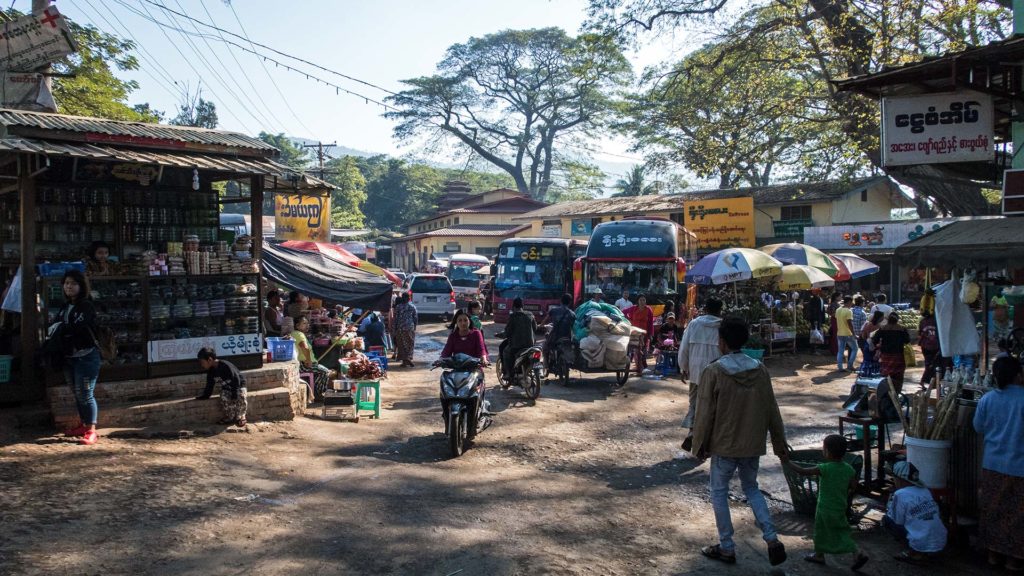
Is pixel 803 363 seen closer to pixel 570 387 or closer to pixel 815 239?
pixel 570 387

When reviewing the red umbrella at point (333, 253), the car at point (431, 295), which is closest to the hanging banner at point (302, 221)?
the car at point (431, 295)

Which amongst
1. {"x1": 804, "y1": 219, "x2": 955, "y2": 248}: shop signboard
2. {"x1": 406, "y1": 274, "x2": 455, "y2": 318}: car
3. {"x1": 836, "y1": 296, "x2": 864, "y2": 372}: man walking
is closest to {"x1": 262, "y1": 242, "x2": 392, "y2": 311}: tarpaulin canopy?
{"x1": 836, "y1": 296, "x2": 864, "y2": 372}: man walking

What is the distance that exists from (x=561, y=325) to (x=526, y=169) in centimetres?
5475

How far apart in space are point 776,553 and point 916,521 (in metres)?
1.17

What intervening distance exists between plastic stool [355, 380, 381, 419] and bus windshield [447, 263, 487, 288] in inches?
837

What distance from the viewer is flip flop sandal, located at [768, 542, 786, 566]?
16.8 feet

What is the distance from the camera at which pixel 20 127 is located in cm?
825

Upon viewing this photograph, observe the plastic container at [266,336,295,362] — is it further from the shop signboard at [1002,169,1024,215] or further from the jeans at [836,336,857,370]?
the jeans at [836,336,857,370]

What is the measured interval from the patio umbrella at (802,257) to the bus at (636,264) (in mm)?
2654

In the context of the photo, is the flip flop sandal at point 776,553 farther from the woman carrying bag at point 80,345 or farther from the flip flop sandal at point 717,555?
the woman carrying bag at point 80,345

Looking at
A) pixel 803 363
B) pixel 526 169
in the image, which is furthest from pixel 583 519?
pixel 526 169

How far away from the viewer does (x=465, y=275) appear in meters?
32.9

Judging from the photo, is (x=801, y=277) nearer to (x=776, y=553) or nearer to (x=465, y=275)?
(x=776, y=553)

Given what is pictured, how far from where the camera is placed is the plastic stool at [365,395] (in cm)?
1046
